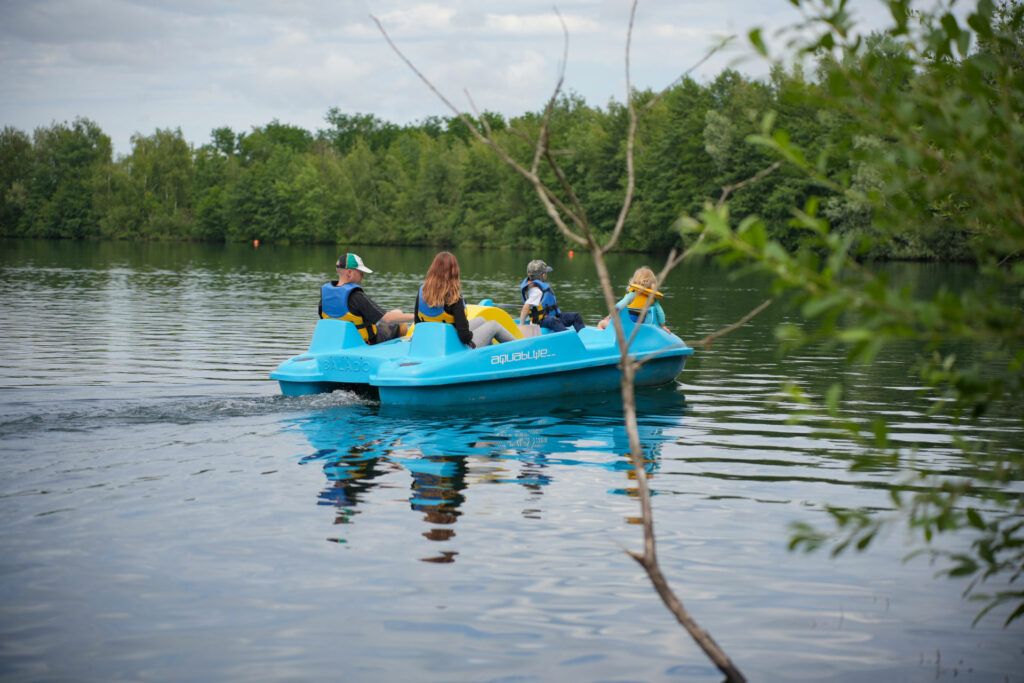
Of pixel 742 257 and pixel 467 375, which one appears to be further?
pixel 467 375

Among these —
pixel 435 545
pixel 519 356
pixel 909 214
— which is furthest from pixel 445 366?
pixel 909 214

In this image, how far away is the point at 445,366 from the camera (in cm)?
898

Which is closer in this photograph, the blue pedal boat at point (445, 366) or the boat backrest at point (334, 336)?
the blue pedal boat at point (445, 366)

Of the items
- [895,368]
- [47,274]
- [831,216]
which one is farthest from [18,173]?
[895,368]

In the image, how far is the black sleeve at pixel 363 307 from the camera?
965cm

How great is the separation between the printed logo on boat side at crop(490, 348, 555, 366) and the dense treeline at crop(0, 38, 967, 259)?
48.1m

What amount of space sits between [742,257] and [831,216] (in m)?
44.3

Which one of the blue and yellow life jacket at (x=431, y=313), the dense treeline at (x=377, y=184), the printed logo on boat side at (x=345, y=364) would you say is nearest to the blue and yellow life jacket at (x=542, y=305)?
the blue and yellow life jacket at (x=431, y=313)

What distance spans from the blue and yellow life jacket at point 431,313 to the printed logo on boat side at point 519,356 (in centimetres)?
55

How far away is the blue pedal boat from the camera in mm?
9023

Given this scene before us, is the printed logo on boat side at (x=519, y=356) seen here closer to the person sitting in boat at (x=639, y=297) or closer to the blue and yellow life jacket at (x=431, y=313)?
the blue and yellow life jacket at (x=431, y=313)

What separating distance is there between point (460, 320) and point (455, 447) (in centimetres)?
190

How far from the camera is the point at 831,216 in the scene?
4419 centimetres

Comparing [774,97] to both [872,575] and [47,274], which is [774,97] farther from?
[872,575]
